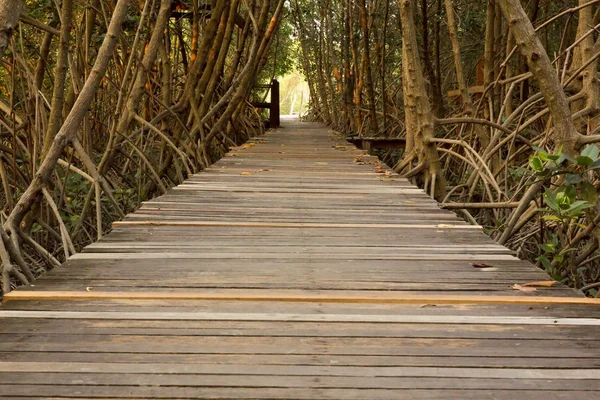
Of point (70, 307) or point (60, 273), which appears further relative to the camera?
point (60, 273)

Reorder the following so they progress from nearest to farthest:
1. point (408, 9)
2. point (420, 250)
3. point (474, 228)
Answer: point (420, 250)
point (474, 228)
point (408, 9)

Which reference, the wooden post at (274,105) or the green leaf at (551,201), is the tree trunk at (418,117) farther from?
the wooden post at (274,105)

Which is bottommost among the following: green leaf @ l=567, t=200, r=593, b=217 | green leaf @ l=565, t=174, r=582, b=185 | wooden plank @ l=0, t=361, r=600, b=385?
wooden plank @ l=0, t=361, r=600, b=385

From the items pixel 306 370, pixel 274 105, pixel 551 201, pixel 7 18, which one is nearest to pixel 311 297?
pixel 306 370

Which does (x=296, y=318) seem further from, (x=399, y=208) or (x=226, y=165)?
(x=226, y=165)

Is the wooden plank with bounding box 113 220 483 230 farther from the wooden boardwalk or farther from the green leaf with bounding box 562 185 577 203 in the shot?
the green leaf with bounding box 562 185 577 203

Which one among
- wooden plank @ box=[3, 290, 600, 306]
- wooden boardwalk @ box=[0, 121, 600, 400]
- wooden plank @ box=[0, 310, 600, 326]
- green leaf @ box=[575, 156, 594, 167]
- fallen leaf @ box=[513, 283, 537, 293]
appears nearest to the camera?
wooden boardwalk @ box=[0, 121, 600, 400]

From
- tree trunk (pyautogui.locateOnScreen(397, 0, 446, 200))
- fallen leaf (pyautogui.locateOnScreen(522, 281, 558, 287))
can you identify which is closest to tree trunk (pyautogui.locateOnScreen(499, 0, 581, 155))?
fallen leaf (pyautogui.locateOnScreen(522, 281, 558, 287))

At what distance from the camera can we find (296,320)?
1.47 m

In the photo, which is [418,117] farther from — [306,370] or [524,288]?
[306,370]

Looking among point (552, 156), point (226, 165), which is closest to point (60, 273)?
point (552, 156)

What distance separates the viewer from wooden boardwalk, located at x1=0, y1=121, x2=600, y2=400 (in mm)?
1161

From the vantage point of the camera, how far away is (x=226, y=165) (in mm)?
4824

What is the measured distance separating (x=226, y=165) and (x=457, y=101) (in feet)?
13.5
